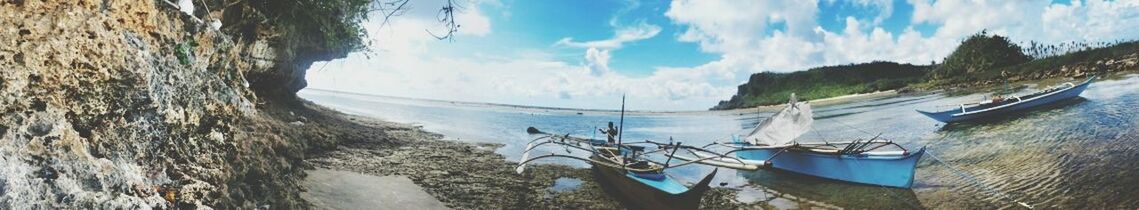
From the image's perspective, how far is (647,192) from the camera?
412 inches

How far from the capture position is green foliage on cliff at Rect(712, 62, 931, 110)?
74.6 meters

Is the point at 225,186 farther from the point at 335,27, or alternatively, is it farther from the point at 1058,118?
the point at 1058,118

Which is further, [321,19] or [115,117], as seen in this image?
[321,19]

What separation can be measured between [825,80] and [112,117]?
288ft

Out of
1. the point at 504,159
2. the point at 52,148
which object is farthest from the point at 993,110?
the point at 52,148

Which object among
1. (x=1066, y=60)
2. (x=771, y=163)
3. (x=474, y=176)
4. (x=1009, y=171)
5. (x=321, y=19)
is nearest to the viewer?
(x=771, y=163)

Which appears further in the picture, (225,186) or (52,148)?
(225,186)

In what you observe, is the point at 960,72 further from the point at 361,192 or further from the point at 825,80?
the point at 361,192

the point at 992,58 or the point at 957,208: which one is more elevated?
the point at 992,58

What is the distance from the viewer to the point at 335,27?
70.1ft

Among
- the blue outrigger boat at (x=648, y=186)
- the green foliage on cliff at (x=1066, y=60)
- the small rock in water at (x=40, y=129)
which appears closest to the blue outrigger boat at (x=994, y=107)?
the blue outrigger boat at (x=648, y=186)

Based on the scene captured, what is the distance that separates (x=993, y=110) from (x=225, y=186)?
25.7 meters

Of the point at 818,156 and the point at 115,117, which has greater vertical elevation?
the point at 115,117

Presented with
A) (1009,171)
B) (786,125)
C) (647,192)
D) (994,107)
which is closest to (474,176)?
(647,192)
